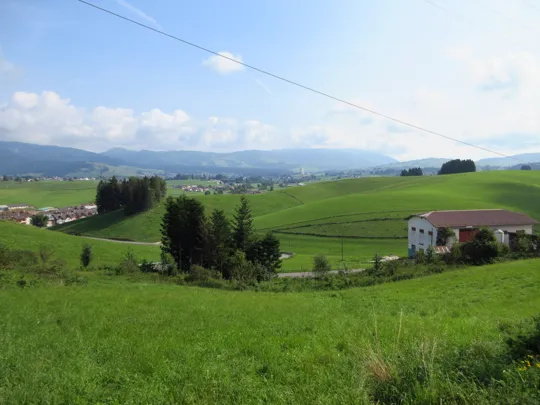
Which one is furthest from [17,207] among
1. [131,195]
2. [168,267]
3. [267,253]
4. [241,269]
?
[241,269]

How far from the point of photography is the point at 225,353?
8516 millimetres

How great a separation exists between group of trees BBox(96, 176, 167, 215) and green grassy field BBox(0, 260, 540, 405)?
328 ft

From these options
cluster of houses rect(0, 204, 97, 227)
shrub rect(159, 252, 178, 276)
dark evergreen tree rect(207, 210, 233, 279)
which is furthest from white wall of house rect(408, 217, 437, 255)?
cluster of houses rect(0, 204, 97, 227)

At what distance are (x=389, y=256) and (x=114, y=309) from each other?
183ft

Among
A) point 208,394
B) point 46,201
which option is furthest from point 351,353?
point 46,201

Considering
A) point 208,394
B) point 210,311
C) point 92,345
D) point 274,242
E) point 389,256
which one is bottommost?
point 389,256

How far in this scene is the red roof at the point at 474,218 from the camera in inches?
2329

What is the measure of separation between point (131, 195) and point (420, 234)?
81.6 m

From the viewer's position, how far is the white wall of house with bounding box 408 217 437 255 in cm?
5903

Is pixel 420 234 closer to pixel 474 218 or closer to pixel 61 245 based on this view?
pixel 474 218

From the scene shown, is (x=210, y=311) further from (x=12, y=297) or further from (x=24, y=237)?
(x=24, y=237)

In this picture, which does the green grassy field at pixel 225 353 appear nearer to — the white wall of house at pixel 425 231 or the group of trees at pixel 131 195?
the white wall of house at pixel 425 231

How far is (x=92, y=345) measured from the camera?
9.21m

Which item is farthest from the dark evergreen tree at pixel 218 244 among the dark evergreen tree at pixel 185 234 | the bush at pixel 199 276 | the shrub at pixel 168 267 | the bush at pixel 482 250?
the bush at pixel 482 250
